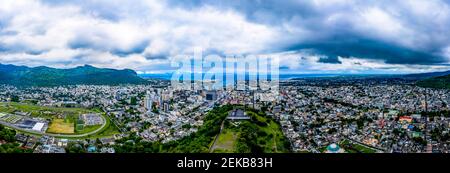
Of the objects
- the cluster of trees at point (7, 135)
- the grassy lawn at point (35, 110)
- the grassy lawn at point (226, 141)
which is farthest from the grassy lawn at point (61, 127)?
the grassy lawn at point (226, 141)

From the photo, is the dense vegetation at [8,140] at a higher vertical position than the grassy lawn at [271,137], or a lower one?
higher

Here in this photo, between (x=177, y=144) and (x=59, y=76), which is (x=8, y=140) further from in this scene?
(x=59, y=76)

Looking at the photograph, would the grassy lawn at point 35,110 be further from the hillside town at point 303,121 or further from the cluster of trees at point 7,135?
the cluster of trees at point 7,135

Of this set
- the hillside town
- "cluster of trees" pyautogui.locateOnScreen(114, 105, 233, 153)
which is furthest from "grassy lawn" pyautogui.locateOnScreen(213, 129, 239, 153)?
the hillside town

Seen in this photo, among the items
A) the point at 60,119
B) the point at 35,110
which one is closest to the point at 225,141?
the point at 60,119

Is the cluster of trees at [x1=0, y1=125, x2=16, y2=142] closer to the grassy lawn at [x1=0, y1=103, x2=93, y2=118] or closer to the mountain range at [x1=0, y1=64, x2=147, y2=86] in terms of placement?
the grassy lawn at [x1=0, y1=103, x2=93, y2=118]

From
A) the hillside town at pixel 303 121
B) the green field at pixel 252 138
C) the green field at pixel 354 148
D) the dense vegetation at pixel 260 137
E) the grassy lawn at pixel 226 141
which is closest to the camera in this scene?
the grassy lawn at pixel 226 141

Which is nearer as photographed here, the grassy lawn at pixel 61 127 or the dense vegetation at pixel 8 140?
the dense vegetation at pixel 8 140
